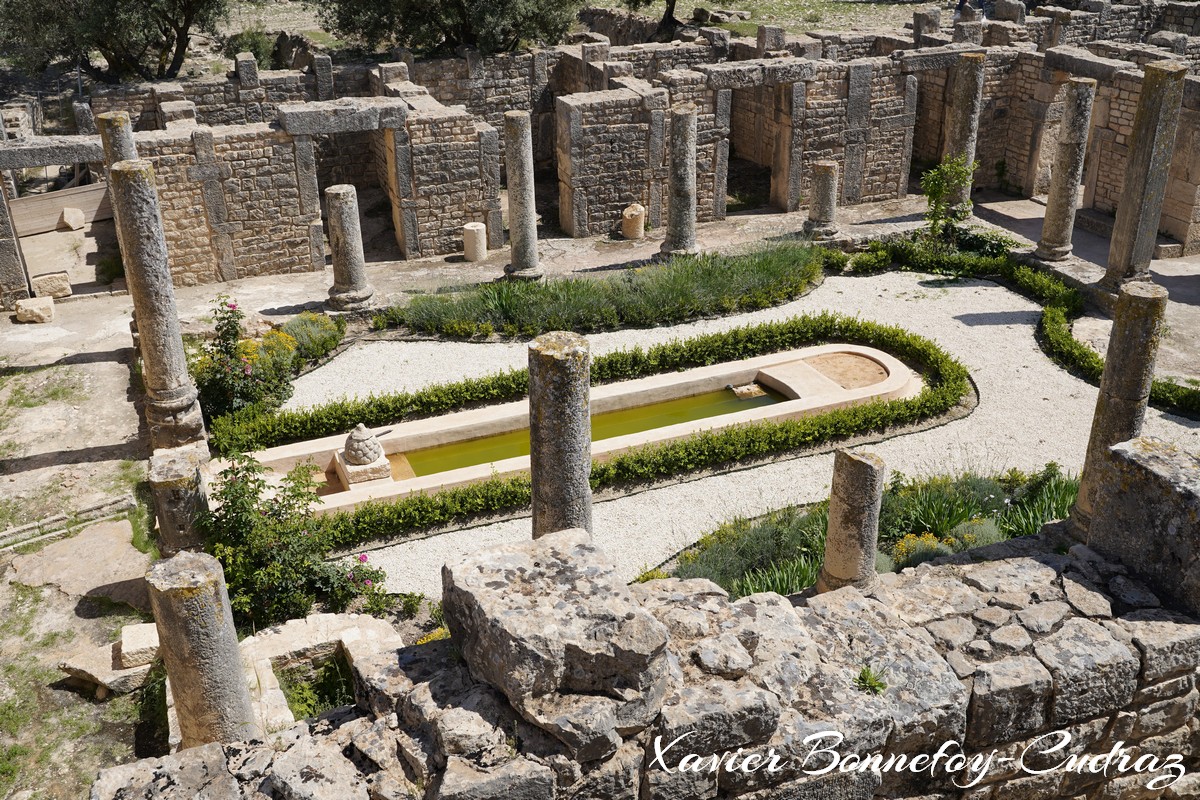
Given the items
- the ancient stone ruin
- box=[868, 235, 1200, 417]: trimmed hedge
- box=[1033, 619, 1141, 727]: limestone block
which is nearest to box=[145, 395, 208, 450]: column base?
the ancient stone ruin

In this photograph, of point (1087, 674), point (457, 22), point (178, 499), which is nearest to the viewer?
point (1087, 674)

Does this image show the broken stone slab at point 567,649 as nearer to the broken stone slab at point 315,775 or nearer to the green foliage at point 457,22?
the broken stone slab at point 315,775

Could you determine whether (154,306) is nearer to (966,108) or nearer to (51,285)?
(51,285)

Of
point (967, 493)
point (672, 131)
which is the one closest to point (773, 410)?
point (967, 493)

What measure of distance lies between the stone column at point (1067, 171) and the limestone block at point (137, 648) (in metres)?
14.6

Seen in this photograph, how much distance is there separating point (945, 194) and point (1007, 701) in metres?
14.2

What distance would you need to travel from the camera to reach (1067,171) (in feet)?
58.6

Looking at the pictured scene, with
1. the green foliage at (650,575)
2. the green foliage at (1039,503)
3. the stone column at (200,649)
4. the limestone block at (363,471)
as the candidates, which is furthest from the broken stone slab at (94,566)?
the green foliage at (1039,503)

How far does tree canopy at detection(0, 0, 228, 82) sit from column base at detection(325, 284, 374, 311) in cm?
1086

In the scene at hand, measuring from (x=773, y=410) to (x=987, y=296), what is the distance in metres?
5.65

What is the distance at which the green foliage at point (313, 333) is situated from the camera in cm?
1605

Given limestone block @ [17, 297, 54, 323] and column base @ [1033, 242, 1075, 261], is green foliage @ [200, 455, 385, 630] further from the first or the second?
column base @ [1033, 242, 1075, 261]

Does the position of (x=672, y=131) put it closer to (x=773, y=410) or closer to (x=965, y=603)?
(x=773, y=410)

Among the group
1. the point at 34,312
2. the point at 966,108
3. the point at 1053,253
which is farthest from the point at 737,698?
the point at 966,108
